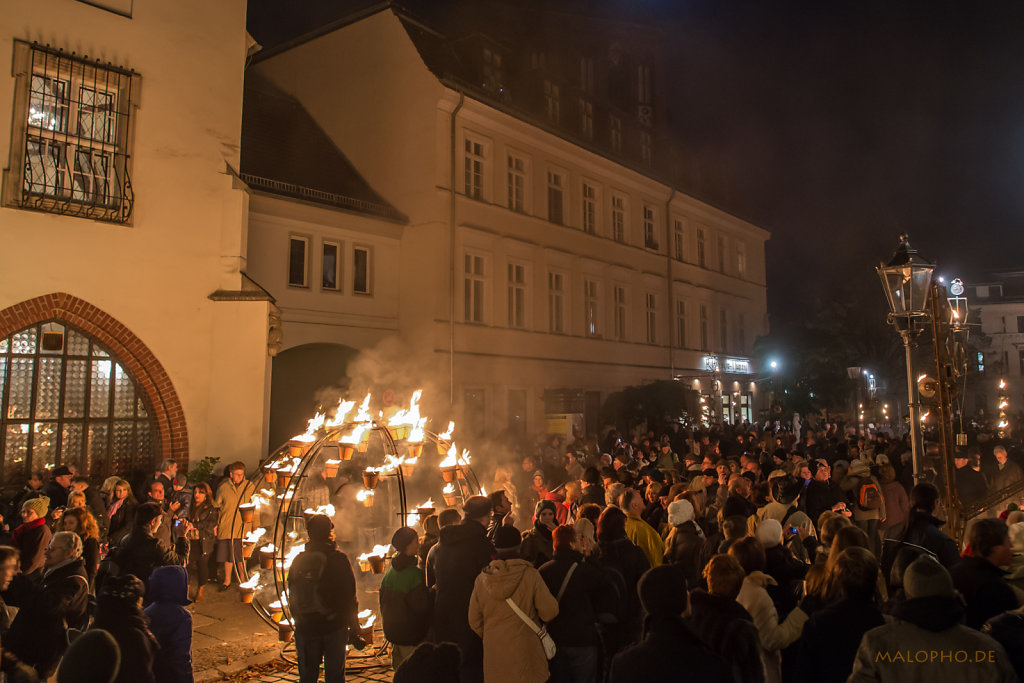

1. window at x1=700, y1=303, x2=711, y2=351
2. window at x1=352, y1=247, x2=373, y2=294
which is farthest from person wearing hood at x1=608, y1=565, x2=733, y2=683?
window at x1=700, y1=303, x2=711, y2=351

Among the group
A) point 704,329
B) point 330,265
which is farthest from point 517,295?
point 704,329

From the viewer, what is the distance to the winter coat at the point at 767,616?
4.55 m

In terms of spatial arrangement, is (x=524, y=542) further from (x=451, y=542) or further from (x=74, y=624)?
(x=74, y=624)

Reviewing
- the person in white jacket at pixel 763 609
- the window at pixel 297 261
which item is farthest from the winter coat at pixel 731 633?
the window at pixel 297 261

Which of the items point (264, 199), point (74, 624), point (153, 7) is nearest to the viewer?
point (74, 624)

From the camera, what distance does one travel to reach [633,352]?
28.5 m

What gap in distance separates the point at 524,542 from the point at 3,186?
1065 cm

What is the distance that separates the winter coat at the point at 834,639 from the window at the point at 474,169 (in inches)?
753

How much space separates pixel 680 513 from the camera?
6.39 metres

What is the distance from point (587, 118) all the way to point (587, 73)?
2.05 meters

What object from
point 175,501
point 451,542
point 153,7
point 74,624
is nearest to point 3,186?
point 153,7

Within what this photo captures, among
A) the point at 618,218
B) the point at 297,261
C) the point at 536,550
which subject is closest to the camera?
the point at 536,550

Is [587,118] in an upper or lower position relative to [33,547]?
upper

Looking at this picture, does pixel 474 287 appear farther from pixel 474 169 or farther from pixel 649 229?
pixel 649 229
